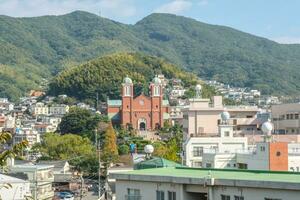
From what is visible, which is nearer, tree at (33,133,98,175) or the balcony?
the balcony

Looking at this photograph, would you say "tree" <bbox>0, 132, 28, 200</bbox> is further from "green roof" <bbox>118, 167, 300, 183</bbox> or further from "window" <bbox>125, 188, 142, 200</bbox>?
"window" <bbox>125, 188, 142, 200</bbox>

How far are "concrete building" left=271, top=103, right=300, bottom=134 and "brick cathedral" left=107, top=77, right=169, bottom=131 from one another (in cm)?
8810

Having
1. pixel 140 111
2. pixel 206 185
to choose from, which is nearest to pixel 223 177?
pixel 206 185

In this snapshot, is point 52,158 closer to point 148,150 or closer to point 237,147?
point 237,147

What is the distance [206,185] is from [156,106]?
132102mm

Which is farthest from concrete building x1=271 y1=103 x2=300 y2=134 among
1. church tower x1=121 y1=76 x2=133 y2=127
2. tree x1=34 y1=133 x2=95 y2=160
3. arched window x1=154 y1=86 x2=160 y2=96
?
arched window x1=154 y1=86 x2=160 y2=96

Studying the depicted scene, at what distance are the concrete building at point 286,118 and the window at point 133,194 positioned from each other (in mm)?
36013

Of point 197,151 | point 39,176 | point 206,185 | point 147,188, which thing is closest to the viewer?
point 206,185

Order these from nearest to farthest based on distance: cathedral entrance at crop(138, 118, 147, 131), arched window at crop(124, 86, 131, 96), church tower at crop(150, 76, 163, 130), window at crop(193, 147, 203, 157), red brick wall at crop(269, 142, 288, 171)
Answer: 1. red brick wall at crop(269, 142, 288, 171)
2. window at crop(193, 147, 203, 157)
3. cathedral entrance at crop(138, 118, 147, 131)
4. arched window at crop(124, 86, 131, 96)
5. church tower at crop(150, 76, 163, 130)

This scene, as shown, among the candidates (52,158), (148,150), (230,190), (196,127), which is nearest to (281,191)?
(230,190)

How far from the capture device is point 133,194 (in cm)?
1666

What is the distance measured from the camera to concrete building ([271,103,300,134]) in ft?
171

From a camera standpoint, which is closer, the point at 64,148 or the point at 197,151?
the point at 197,151

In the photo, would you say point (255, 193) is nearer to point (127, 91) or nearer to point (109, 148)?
point (109, 148)
